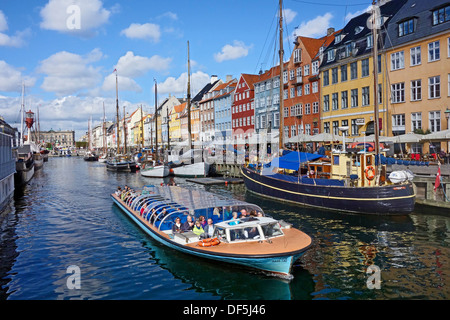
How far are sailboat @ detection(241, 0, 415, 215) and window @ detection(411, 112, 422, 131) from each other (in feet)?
44.1

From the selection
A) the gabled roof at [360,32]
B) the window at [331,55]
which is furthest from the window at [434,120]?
the window at [331,55]

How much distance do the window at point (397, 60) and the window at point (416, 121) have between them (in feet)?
18.3

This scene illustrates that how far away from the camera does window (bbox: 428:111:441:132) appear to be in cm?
3659

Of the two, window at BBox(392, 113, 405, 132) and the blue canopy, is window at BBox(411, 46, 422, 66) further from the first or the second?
the blue canopy

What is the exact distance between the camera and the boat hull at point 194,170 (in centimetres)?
5675

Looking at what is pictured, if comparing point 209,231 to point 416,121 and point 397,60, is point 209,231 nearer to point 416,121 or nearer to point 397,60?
point 416,121

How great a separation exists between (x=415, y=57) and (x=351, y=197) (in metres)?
22.2

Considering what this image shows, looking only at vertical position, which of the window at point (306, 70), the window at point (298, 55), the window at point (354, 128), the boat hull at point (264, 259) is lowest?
the boat hull at point (264, 259)

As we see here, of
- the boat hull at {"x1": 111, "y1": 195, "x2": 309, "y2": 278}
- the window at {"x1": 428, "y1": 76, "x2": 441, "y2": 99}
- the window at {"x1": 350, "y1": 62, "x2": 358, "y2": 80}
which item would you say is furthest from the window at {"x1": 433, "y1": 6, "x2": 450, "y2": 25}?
the boat hull at {"x1": 111, "y1": 195, "x2": 309, "y2": 278}

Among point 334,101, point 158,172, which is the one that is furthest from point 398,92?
point 158,172

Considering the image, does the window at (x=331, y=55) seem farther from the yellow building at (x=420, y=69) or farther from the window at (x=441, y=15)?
the window at (x=441, y=15)

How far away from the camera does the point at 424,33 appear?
37.3 meters

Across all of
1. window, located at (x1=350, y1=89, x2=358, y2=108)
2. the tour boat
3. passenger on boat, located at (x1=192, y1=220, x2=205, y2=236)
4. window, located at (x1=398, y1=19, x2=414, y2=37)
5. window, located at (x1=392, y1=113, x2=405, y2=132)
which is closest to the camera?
the tour boat
